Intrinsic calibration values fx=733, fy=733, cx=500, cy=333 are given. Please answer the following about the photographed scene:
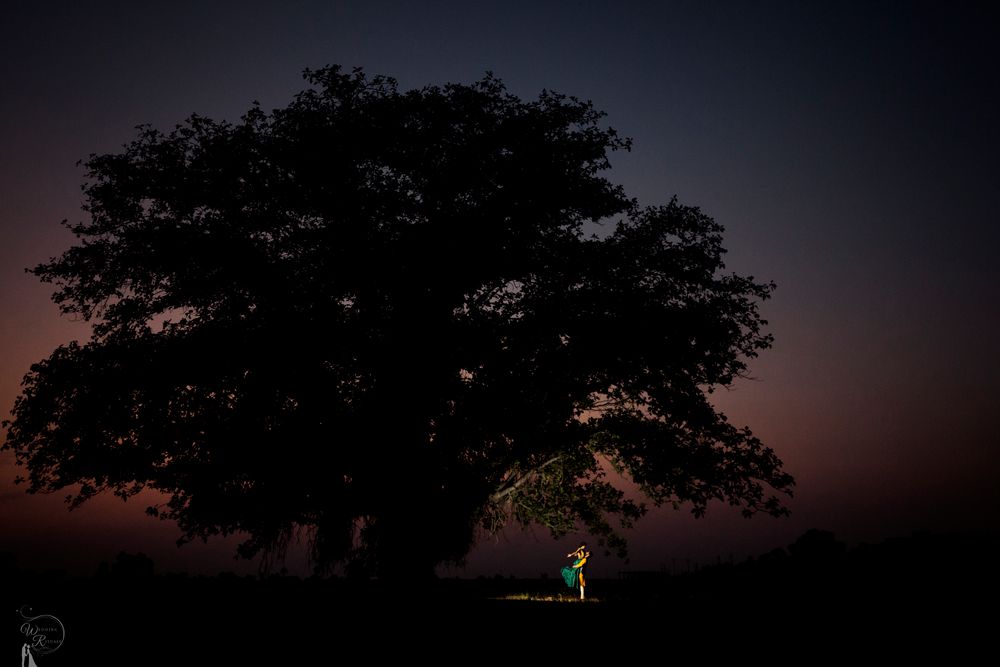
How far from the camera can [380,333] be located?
20.3m

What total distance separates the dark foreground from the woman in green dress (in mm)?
9153

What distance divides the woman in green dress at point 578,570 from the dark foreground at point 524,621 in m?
9.15

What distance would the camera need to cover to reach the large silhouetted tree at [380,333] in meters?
18.7

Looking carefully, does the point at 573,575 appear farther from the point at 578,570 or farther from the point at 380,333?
the point at 380,333

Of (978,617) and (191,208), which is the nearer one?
(978,617)

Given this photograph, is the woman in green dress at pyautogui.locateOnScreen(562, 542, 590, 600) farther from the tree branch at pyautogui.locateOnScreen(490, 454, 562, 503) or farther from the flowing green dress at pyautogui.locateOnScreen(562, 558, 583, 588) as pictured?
the tree branch at pyautogui.locateOnScreen(490, 454, 562, 503)

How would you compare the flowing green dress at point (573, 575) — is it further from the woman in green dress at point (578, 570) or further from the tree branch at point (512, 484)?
the tree branch at point (512, 484)

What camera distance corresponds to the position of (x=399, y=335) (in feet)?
66.5

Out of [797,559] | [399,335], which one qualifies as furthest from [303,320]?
[797,559]

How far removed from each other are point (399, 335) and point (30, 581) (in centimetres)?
1052

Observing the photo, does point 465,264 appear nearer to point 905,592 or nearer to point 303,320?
point 303,320

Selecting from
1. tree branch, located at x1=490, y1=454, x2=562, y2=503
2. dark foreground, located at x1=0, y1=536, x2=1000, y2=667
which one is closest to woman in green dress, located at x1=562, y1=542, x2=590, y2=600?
tree branch, located at x1=490, y1=454, x2=562, y2=503

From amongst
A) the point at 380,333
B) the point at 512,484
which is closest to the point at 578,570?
the point at 512,484

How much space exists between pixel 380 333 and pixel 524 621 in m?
9.71
